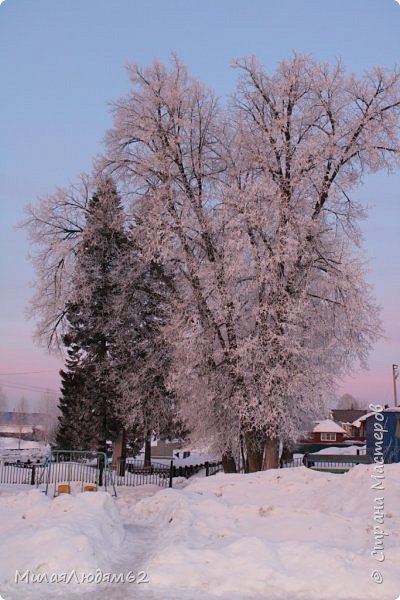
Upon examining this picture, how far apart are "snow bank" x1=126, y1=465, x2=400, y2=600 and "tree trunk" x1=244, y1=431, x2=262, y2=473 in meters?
4.09

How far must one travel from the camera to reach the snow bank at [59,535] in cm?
853

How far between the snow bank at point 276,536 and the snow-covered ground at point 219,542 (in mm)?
19

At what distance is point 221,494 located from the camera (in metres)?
15.7

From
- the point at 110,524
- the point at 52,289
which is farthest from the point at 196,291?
the point at 110,524

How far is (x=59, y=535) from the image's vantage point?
933 cm

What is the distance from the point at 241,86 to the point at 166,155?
3.70 metres

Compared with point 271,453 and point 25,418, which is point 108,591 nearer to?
point 271,453

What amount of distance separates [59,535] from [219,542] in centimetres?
262

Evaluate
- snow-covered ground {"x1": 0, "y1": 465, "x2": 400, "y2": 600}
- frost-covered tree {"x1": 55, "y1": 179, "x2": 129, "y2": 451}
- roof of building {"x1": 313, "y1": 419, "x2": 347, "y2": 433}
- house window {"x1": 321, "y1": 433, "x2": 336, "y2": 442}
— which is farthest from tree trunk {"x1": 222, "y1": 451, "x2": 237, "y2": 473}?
house window {"x1": 321, "y1": 433, "x2": 336, "y2": 442}

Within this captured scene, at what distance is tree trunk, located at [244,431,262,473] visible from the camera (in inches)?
856

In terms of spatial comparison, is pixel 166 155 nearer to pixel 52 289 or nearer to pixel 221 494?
pixel 52 289

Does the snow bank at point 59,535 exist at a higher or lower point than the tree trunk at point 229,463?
lower

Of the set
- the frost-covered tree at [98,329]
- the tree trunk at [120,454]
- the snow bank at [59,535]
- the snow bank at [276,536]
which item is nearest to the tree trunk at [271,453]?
the snow bank at [276,536]

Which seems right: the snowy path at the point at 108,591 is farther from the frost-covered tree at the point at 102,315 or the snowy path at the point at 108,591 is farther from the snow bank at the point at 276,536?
the frost-covered tree at the point at 102,315
